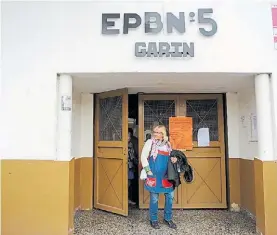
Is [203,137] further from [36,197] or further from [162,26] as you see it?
[36,197]

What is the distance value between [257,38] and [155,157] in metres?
2.09

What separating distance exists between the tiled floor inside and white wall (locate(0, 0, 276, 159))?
1340 millimetres

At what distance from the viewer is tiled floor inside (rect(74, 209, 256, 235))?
420 centimetres

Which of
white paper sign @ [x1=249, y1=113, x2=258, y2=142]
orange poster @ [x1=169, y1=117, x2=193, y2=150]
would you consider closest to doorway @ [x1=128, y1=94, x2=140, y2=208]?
orange poster @ [x1=169, y1=117, x2=193, y2=150]

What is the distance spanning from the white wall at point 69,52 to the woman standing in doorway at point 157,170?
1.08 meters

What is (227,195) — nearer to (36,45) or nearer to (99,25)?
(99,25)

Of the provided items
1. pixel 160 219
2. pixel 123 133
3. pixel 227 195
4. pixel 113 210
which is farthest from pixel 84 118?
pixel 227 195

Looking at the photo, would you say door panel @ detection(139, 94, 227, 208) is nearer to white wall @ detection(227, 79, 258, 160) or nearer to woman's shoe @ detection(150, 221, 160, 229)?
white wall @ detection(227, 79, 258, 160)

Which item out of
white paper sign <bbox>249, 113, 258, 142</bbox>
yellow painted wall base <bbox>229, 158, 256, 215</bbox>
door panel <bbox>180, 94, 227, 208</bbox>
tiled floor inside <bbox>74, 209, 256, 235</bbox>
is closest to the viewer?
tiled floor inside <bbox>74, 209, 256, 235</bbox>

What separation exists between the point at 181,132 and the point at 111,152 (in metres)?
1.27

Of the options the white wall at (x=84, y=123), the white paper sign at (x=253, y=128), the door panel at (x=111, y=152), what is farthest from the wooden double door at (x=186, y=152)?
the white paper sign at (x=253, y=128)

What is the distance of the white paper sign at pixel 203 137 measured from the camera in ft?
17.5

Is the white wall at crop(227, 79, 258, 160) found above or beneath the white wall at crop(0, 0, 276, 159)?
beneath

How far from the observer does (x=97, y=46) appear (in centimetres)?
397
